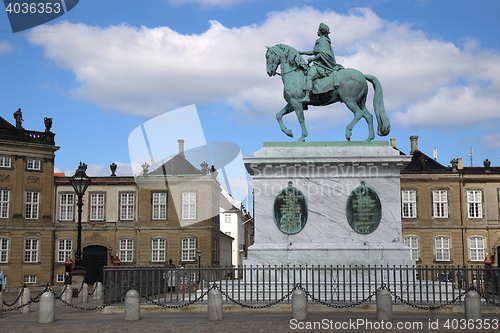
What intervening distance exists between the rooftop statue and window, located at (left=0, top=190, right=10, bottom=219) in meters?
32.5

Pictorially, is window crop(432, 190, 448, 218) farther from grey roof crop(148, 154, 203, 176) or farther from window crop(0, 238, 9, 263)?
window crop(0, 238, 9, 263)

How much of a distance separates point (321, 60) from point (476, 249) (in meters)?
37.9

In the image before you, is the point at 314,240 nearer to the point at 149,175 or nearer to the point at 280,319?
the point at 280,319

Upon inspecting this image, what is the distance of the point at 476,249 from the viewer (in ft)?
164

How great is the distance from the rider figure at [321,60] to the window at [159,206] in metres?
33.3

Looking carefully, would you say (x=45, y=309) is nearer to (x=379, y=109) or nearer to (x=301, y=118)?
(x=301, y=118)

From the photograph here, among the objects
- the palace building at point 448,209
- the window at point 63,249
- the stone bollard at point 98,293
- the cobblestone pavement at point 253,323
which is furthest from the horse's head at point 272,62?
the window at point 63,249

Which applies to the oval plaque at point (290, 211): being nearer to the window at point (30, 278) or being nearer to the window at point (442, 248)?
the window at point (30, 278)

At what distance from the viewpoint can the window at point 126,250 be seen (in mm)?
48469

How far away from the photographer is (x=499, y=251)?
49.9 metres

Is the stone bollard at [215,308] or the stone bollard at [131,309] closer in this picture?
the stone bollard at [215,308]

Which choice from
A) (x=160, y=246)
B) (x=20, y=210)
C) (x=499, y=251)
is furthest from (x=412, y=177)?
A: (x=20, y=210)

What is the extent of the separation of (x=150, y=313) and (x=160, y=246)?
3423 centimetres

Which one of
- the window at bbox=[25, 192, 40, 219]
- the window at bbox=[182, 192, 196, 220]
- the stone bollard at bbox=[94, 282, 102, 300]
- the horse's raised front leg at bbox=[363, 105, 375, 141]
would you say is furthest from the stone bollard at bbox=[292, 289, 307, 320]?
the window at bbox=[25, 192, 40, 219]
